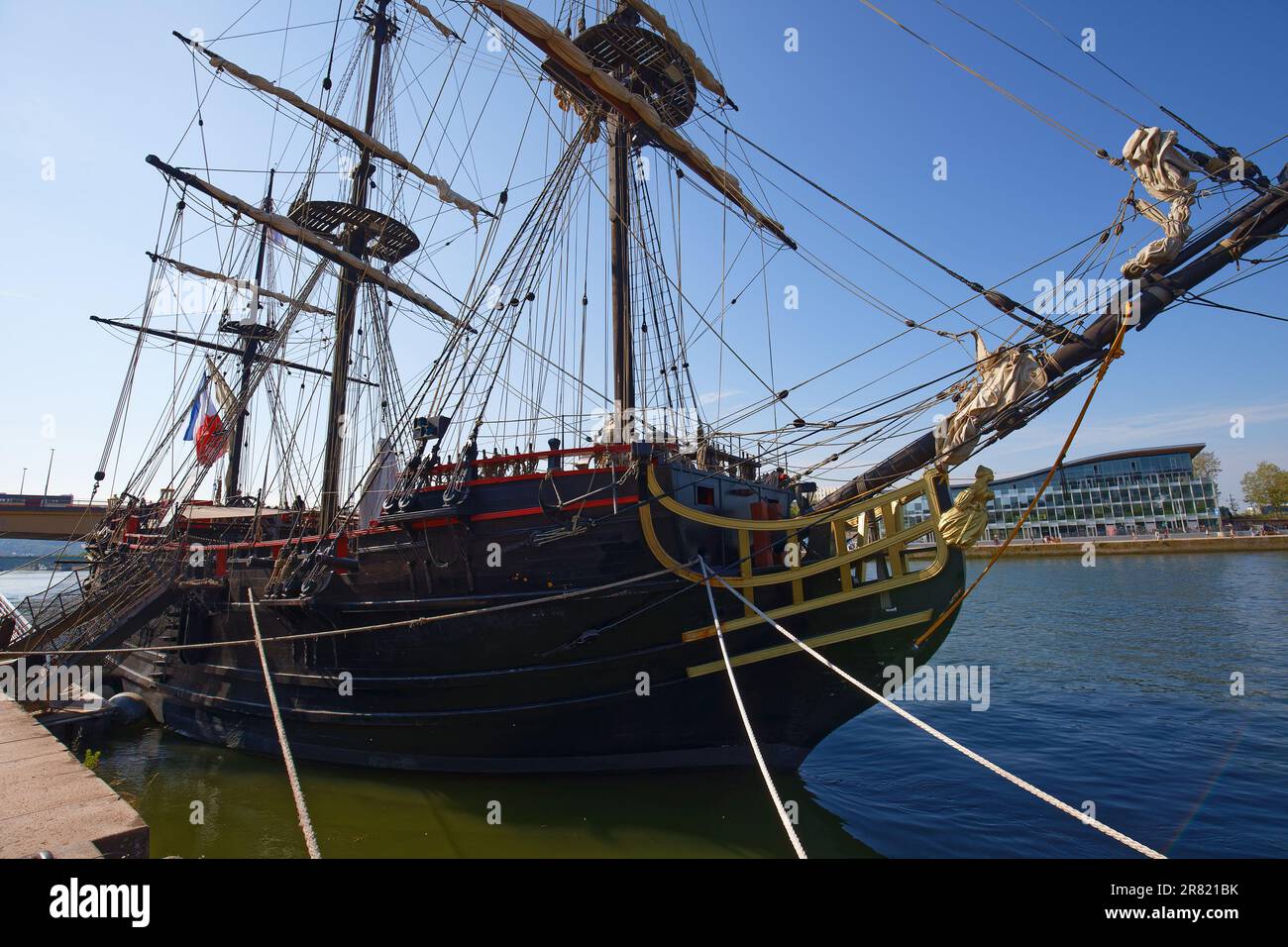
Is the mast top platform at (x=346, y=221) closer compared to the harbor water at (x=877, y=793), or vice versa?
the harbor water at (x=877, y=793)

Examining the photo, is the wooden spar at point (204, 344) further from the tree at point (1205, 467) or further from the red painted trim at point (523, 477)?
the tree at point (1205, 467)

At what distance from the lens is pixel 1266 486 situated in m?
71.2

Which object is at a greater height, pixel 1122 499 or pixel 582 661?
pixel 1122 499

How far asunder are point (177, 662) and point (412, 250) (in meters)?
13.5

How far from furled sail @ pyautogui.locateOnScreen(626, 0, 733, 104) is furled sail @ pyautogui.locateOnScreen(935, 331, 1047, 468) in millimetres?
9428

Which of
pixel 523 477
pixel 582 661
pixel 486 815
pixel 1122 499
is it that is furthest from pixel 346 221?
pixel 1122 499

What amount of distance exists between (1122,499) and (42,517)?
338 ft

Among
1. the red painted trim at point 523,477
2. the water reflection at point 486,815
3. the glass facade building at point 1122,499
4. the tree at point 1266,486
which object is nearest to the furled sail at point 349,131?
the red painted trim at point 523,477

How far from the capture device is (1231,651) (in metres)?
18.1

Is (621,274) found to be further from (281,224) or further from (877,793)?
(281,224)

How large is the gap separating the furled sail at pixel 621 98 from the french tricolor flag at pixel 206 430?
46.5 ft

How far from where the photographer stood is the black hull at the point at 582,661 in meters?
8.30
